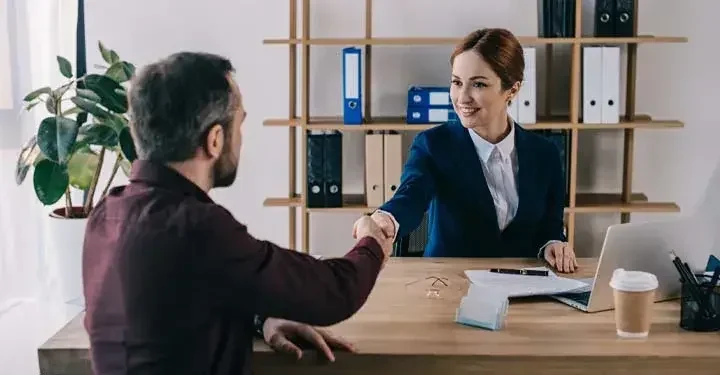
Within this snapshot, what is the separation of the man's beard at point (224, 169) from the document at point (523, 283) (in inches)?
25.6

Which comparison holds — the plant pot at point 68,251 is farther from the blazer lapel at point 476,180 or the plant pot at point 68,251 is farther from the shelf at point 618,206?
the shelf at point 618,206

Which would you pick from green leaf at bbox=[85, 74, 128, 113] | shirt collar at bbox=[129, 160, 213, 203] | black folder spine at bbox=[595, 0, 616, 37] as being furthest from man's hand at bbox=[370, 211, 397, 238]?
black folder spine at bbox=[595, 0, 616, 37]

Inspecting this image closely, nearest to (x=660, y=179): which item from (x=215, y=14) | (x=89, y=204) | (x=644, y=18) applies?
(x=644, y=18)

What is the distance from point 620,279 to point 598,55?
221 centimetres

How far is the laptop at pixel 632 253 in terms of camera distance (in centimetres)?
191

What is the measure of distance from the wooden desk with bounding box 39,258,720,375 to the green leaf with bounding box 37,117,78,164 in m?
1.48

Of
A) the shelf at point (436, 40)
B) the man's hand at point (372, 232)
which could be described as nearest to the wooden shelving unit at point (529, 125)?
the shelf at point (436, 40)

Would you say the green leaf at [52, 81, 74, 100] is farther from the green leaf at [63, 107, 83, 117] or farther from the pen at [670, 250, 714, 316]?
the pen at [670, 250, 714, 316]

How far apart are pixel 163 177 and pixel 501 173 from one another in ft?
4.42

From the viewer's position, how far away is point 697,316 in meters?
1.81

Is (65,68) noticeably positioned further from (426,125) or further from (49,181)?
(426,125)

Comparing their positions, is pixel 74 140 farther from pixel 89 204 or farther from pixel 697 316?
pixel 697 316

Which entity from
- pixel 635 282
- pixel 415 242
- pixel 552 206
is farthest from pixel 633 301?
pixel 415 242

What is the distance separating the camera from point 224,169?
1622 millimetres
